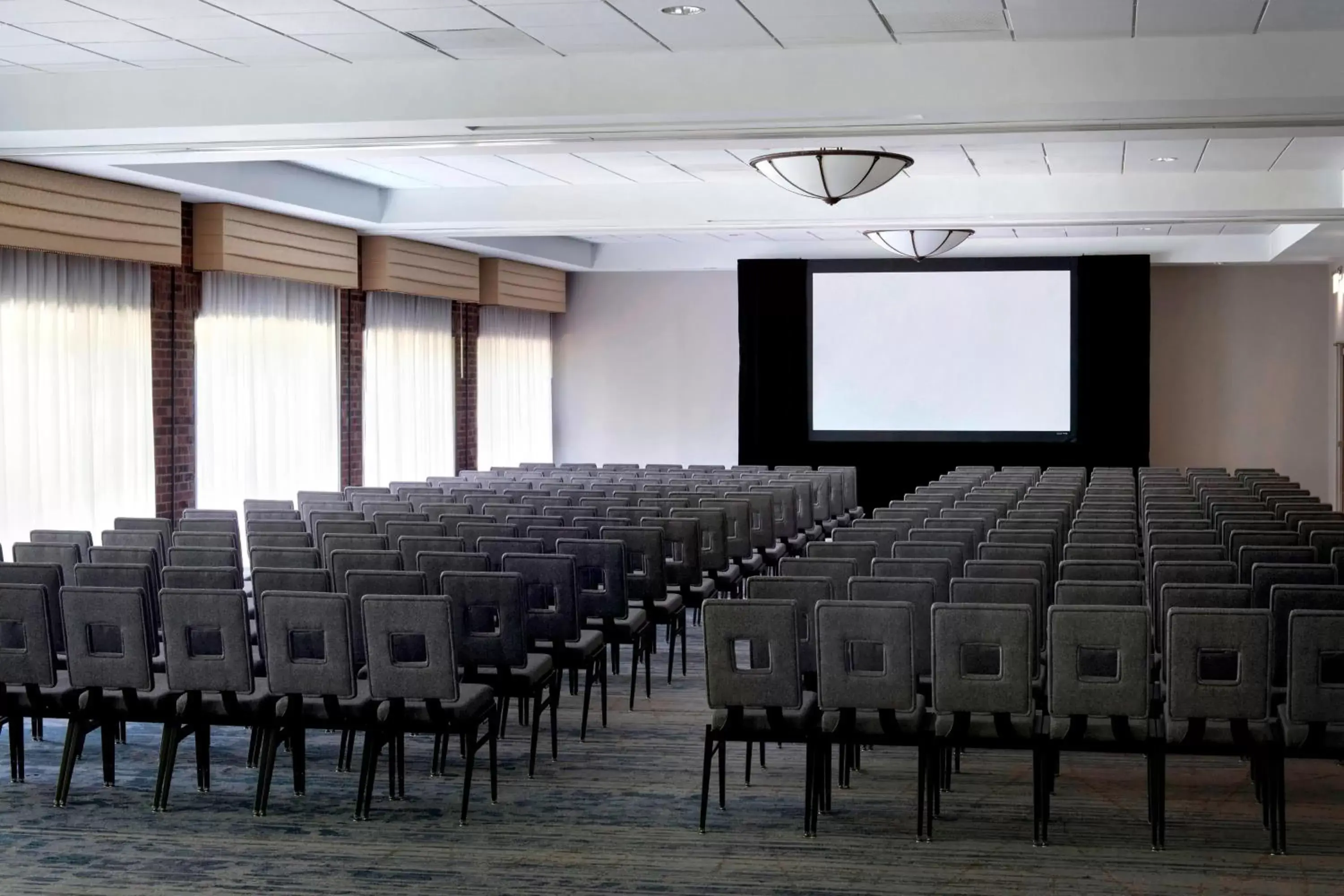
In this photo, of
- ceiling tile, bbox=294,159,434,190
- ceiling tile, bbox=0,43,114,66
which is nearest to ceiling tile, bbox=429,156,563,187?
ceiling tile, bbox=294,159,434,190

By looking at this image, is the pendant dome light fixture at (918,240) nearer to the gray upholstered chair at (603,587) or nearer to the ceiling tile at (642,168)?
the ceiling tile at (642,168)

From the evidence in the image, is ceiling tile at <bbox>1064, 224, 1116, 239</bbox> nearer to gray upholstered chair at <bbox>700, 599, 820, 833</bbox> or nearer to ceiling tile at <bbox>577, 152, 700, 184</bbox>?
ceiling tile at <bbox>577, 152, 700, 184</bbox>

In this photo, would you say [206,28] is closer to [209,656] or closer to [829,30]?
[829,30]

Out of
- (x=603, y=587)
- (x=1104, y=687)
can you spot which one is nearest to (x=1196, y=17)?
(x=1104, y=687)

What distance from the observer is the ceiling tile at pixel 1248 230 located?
17.3 metres

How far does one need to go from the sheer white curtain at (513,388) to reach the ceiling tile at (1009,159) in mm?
8302

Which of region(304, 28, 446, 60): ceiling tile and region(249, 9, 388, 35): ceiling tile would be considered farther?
region(304, 28, 446, 60): ceiling tile

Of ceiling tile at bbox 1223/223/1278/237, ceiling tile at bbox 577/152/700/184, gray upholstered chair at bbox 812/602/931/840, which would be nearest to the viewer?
gray upholstered chair at bbox 812/602/931/840

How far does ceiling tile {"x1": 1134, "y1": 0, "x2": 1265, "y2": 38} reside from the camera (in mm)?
7258

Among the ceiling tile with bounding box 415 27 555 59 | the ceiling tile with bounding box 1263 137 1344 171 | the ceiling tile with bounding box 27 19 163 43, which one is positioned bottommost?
the ceiling tile with bounding box 27 19 163 43

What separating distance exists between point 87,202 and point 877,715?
26.0 feet

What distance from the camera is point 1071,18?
24.9ft

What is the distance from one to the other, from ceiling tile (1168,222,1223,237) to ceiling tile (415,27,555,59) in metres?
10.6

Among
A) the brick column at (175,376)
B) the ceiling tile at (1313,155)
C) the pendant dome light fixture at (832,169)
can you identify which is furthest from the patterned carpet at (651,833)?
the ceiling tile at (1313,155)
